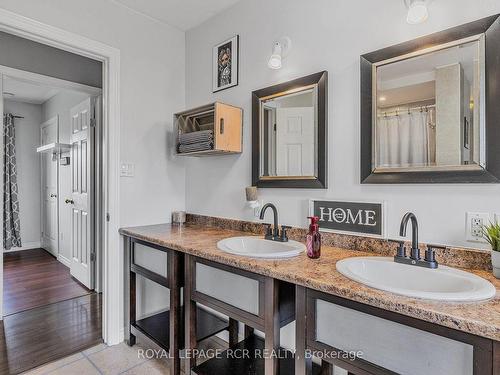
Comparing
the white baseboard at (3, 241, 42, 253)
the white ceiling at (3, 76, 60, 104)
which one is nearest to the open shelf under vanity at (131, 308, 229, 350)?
the white ceiling at (3, 76, 60, 104)

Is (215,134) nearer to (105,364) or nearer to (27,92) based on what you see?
(105,364)

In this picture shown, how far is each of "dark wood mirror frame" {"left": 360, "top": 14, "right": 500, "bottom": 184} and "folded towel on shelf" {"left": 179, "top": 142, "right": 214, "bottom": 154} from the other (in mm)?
951

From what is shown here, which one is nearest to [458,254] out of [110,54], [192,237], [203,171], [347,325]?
[347,325]

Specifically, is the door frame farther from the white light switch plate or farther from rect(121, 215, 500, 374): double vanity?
rect(121, 215, 500, 374): double vanity

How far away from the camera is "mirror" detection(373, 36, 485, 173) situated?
118 cm

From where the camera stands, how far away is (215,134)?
190 centimetres

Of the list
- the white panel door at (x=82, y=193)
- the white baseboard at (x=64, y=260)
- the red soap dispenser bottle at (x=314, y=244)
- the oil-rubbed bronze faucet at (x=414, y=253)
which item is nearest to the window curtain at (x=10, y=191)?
the white baseboard at (x=64, y=260)

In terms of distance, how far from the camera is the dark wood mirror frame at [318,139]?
1.62 m

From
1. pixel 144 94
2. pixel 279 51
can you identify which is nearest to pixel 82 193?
pixel 144 94

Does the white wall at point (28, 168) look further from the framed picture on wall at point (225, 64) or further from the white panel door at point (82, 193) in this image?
the framed picture on wall at point (225, 64)

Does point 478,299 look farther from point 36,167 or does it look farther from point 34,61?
point 36,167

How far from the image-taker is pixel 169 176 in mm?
2432

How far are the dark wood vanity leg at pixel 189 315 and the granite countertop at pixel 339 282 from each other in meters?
0.10

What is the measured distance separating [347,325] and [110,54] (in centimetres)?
216
